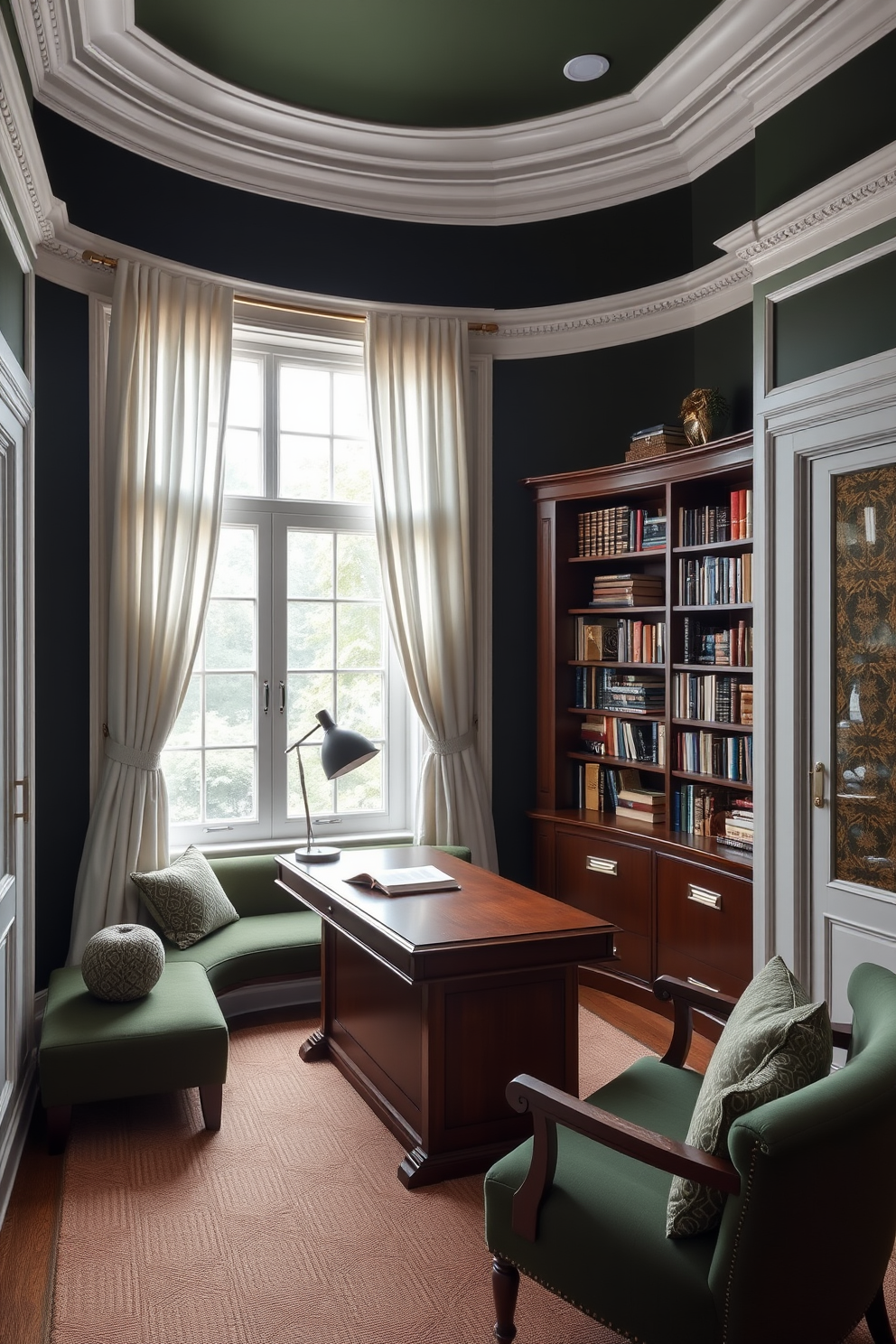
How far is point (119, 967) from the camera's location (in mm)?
3389

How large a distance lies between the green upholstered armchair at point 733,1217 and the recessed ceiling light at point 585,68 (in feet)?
12.2

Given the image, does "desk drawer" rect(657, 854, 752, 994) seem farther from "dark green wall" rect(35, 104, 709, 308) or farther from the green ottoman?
"dark green wall" rect(35, 104, 709, 308)

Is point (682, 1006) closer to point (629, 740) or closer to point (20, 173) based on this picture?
point (629, 740)

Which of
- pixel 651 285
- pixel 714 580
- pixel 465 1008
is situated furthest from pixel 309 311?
pixel 465 1008

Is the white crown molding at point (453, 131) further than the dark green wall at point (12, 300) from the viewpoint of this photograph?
Yes

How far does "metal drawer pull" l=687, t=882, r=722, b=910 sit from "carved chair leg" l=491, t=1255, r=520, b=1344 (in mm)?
2092

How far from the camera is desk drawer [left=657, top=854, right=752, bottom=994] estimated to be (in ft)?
12.8

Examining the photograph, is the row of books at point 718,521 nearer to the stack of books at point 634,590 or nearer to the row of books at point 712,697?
the stack of books at point 634,590

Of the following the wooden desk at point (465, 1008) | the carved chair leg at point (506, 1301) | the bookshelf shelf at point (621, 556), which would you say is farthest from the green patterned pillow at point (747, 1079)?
the bookshelf shelf at point (621, 556)

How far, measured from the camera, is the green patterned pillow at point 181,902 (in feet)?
13.4

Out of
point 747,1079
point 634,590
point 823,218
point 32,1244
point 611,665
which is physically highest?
point 823,218

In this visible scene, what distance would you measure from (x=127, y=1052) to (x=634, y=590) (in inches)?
116

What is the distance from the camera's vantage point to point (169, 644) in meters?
4.37

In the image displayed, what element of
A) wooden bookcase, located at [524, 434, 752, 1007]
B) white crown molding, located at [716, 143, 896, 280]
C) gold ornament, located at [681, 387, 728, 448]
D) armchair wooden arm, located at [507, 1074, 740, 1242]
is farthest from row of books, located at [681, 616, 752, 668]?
armchair wooden arm, located at [507, 1074, 740, 1242]
